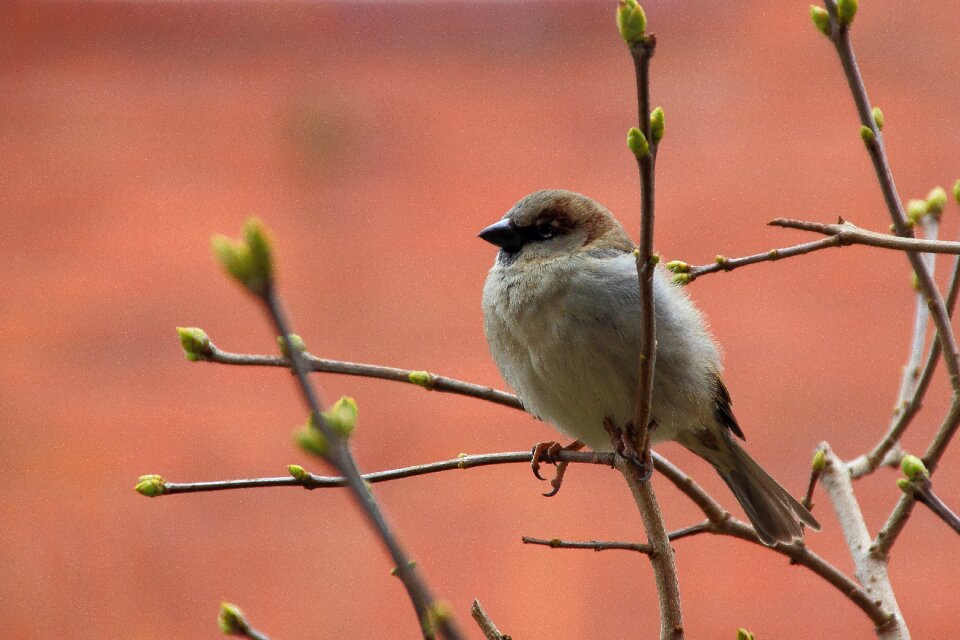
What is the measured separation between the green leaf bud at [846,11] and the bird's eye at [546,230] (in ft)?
3.42

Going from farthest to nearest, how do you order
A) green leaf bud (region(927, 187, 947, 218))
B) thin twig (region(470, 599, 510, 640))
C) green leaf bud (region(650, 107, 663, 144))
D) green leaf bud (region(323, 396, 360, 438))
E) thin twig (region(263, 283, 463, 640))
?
1. green leaf bud (region(927, 187, 947, 218))
2. thin twig (region(470, 599, 510, 640))
3. green leaf bud (region(650, 107, 663, 144))
4. green leaf bud (region(323, 396, 360, 438))
5. thin twig (region(263, 283, 463, 640))

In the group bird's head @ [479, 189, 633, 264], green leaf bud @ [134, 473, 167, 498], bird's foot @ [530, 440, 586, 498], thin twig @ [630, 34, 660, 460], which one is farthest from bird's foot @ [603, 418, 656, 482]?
green leaf bud @ [134, 473, 167, 498]

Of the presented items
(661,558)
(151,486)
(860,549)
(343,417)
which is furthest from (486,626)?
(860,549)

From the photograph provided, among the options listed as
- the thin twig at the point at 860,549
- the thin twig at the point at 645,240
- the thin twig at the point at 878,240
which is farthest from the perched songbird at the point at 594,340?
the thin twig at the point at 878,240

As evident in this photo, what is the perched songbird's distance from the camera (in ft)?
6.99

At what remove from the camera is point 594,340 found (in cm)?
213

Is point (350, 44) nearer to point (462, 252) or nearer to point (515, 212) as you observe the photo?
point (462, 252)

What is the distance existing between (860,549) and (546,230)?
972 millimetres

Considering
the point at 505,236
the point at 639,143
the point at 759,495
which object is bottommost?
the point at 759,495

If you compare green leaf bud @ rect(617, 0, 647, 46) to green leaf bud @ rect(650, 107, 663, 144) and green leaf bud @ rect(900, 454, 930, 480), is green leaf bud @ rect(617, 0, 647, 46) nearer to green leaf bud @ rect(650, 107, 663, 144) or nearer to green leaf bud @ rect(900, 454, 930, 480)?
green leaf bud @ rect(650, 107, 663, 144)

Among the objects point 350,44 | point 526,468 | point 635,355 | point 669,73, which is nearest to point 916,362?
point 635,355

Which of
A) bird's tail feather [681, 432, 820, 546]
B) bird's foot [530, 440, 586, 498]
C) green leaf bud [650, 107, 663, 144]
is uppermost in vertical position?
green leaf bud [650, 107, 663, 144]

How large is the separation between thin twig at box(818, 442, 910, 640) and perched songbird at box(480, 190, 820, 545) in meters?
0.22

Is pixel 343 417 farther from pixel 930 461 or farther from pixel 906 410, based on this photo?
pixel 906 410
